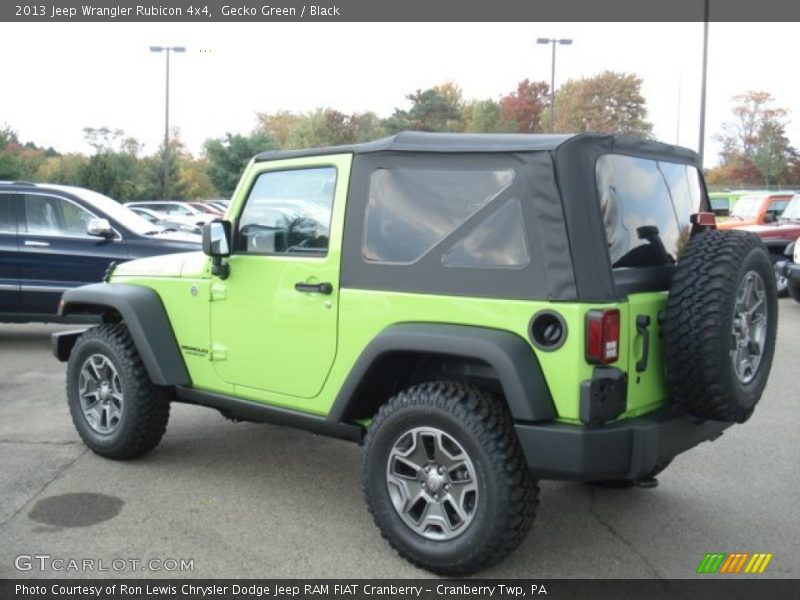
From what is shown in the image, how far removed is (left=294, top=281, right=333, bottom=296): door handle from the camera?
3961 mm

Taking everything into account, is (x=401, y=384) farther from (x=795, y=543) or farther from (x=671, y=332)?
(x=795, y=543)

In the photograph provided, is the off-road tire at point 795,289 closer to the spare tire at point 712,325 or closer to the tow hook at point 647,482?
the tow hook at point 647,482

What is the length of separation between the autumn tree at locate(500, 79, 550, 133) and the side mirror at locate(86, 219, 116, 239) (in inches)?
2004

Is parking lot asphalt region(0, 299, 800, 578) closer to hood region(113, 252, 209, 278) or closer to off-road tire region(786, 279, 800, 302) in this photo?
hood region(113, 252, 209, 278)

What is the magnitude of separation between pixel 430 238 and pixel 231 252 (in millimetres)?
1379

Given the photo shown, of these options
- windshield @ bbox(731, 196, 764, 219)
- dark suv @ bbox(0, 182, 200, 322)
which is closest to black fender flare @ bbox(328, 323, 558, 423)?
dark suv @ bbox(0, 182, 200, 322)

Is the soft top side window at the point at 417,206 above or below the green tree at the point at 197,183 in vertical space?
below

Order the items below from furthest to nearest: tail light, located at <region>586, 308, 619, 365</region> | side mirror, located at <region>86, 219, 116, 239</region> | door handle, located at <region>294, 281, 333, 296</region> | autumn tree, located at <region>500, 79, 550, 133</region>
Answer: autumn tree, located at <region>500, 79, 550, 133</region> < side mirror, located at <region>86, 219, 116, 239</region> < door handle, located at <region>294, 281, 333, 296</region> < tail light, located at <region>586, 308, 619, 365</region>

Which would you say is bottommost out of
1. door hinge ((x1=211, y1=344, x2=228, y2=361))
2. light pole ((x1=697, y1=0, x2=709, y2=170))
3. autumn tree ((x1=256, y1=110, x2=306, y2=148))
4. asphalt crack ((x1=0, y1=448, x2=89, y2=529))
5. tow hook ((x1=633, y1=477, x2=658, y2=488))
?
asphalt crack ((x1=0, y1=448, x2=89, y2=529))

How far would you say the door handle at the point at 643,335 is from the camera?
3.39 metres

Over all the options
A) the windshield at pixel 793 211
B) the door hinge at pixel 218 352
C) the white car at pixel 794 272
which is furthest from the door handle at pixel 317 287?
the windshield at pixel 793 211

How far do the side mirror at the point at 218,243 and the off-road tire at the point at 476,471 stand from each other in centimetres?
→ 135

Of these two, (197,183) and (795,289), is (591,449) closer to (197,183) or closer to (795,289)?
(795,289)

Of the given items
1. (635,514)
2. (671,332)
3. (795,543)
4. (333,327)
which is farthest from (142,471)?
(795,543)
